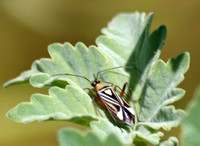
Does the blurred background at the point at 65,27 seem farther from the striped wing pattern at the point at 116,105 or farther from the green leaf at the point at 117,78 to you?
the green leaf at the point at 117,78

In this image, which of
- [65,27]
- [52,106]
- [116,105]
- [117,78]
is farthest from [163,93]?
[65,27]

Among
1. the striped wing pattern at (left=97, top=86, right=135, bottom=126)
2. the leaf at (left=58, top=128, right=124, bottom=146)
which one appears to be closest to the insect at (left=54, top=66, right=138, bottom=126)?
the striped wing pattern at (left=97, top=86, right=135, bottom=126)

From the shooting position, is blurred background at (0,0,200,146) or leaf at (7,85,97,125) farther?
blurred background at (0,0,200,146)

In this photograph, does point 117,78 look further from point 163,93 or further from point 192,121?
point 192,121

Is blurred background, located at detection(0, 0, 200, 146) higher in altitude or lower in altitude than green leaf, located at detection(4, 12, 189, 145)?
higher

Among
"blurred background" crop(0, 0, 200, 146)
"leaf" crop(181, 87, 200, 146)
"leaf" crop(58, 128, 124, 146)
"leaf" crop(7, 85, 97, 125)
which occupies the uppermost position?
"blurred background" crop(0, 0, 200, 146)

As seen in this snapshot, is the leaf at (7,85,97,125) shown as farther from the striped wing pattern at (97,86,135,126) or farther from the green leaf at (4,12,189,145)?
the striped wing pattern at (97,86,135,126)

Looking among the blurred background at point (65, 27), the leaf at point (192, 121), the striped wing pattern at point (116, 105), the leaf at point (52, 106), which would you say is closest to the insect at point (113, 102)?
the striped wing pattern at point (116, 105)
